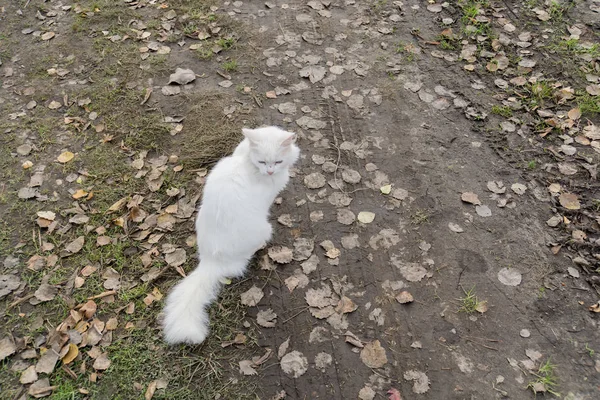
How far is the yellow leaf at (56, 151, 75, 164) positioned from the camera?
13.2 ft

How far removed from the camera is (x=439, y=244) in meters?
3.42

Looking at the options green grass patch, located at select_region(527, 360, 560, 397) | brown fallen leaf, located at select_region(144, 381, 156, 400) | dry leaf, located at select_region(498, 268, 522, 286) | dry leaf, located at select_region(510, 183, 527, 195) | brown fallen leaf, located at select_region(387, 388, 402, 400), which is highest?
dry leaf, located at select_region(510, 183, 527, 195)

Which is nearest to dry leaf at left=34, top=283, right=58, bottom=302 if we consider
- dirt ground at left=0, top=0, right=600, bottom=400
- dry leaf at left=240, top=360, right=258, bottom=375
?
dirt ground at left=0, top=0, right=600, bottom=400

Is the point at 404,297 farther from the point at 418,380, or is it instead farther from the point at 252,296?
the point at 252,296

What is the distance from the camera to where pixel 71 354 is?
9.39ft

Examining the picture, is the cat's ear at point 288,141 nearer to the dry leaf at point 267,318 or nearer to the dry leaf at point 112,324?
the dry leaf at point 267,318

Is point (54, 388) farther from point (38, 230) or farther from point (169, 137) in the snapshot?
point (169, 137)

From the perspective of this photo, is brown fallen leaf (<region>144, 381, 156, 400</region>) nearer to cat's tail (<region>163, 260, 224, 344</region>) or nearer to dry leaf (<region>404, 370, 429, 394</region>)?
cat's tail (<region>163, 260, 224, 344</region>)

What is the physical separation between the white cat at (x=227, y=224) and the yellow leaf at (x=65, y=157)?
1.93 m

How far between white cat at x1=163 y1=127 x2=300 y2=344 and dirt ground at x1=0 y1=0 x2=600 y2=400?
0.23 meters

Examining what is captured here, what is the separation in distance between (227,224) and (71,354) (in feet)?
4.75

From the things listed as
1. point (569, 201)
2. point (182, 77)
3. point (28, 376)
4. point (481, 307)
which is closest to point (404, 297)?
point (481, 307)

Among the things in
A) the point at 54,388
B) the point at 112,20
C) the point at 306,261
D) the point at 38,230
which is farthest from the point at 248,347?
the point at 112,20

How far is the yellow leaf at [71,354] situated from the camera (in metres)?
2.83
